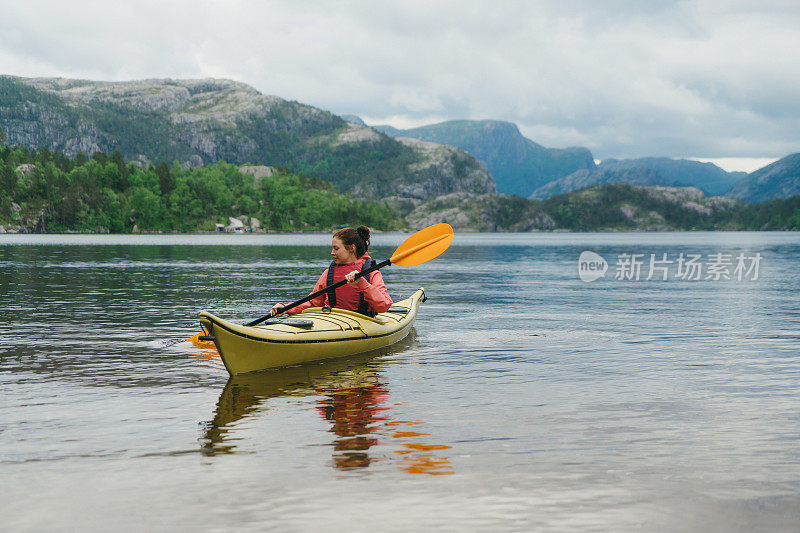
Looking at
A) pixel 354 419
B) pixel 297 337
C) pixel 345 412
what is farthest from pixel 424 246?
pixel 354 419

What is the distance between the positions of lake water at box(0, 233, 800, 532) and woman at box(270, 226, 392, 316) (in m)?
1.45

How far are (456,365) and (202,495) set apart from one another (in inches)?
362

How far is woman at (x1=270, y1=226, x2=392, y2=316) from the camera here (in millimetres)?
15766

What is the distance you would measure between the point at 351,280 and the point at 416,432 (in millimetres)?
5849

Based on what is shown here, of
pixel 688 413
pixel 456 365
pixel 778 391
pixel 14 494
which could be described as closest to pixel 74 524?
pixel 14 494

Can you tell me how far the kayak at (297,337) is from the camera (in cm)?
1370

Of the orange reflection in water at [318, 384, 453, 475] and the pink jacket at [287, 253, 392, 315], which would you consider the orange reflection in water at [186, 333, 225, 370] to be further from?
the orange reflection in water at [318, 384, 453, 475]

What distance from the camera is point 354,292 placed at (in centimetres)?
1678

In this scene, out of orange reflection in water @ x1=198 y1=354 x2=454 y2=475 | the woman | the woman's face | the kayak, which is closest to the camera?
orange reflection in water @ x1=198 y1=354 x2=454 y2=475

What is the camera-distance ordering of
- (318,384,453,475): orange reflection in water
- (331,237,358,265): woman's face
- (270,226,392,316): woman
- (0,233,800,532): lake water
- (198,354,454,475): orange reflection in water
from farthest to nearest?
(270,226,392,316): woman
(331,237,358,265): woman's face
(198,354,454,475): orange reflection in water
(318,384,453,475): orange reflection in water
(0,233,800,532): lake water

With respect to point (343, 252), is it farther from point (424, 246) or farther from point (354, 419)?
point (354, 419)

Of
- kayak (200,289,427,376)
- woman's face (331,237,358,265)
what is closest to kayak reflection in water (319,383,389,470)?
kayak (200,289,427,376)

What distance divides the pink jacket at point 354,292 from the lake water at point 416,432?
1.43 meters

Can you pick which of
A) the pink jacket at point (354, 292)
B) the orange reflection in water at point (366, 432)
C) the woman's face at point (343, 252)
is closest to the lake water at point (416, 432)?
the orange reflection in water at point (366, 432)
